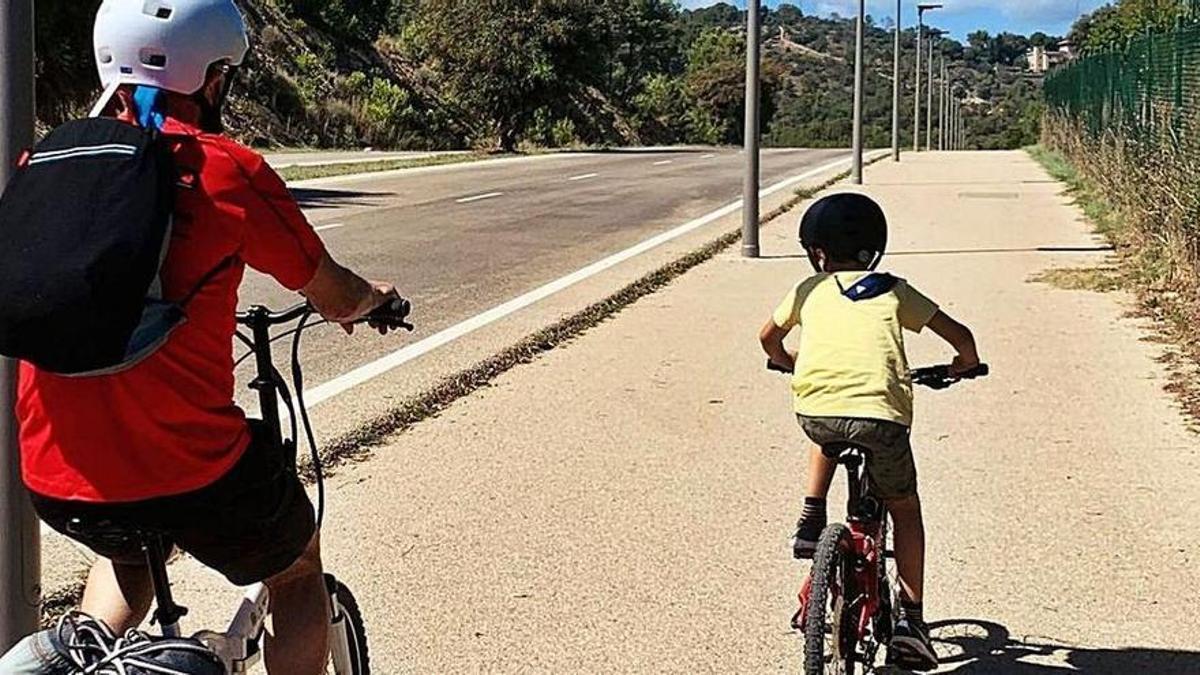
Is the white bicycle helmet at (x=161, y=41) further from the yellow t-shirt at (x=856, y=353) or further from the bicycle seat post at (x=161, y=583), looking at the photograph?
the yellow t-shirt at (x=856, y=353)

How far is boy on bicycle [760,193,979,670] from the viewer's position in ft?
13.3

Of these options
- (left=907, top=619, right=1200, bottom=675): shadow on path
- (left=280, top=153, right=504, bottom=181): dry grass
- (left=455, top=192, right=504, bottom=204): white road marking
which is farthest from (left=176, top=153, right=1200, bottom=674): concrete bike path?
(left=280, top=153, right=504, bottom=181): dry grass

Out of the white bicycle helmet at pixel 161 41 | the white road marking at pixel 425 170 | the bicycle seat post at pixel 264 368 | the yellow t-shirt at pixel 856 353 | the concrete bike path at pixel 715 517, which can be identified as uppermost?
the white bicycle helmet at pixel 161 41

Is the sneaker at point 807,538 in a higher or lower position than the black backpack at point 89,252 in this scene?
lower

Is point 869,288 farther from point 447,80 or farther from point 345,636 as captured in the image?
point 447,80

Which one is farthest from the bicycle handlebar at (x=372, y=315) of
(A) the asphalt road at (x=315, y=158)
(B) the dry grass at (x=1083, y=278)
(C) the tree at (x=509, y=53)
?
(C) the tree at (x=509, y=53)

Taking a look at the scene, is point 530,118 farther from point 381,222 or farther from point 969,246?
point 969,246

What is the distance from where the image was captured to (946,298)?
12.5 m

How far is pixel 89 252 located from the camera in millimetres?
2449

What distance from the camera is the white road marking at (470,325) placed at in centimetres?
868

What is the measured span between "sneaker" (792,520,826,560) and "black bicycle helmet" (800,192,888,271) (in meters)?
0.68

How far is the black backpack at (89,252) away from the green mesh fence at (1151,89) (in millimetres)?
10062

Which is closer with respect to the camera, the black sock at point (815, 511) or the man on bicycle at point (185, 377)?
the man on bicycle at point (185, 377)

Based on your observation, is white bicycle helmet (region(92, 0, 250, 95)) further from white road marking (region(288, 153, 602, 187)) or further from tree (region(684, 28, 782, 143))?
tree (region(684, 28, 782, 143))
